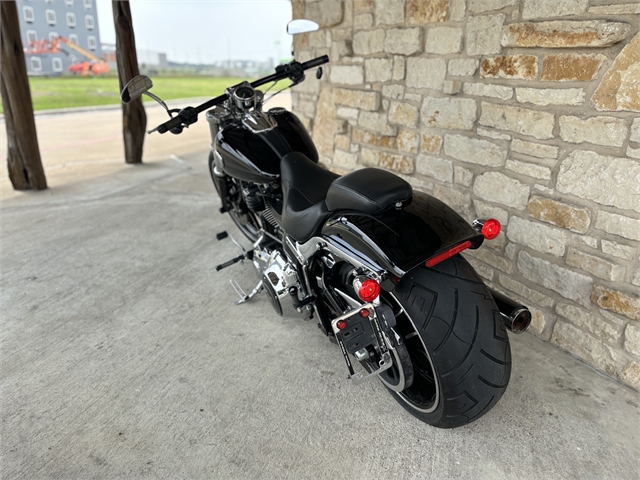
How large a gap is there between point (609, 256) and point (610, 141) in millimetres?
512

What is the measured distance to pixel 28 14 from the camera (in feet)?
67.6

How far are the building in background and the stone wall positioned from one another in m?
24.2

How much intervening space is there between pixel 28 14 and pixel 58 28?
1.60 metres

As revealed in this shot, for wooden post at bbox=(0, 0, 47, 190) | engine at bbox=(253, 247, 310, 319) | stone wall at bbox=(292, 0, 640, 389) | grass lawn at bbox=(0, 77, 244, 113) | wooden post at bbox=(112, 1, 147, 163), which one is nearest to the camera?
stone wall at bbox=(292, 0, 640, 389)

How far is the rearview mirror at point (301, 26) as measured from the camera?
2646mm

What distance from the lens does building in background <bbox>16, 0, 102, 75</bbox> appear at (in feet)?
68.0

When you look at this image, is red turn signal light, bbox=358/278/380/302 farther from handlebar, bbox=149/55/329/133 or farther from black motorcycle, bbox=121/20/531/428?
handlebar, bbox=149/55/329/133

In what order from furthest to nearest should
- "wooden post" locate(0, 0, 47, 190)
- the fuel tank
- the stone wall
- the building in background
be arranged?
the building in background → "wooden post" locate(0, 0, 47, 190) → the fuel tank → the stone wall

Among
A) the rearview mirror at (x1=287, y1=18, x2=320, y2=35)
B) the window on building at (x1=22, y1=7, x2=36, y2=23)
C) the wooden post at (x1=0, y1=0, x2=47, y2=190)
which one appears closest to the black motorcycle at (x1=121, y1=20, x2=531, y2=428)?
the rearview mirror at (x1=287, y1=18, x2=320, y2=35)

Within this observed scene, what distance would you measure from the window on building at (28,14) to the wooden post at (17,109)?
2100 centimetres

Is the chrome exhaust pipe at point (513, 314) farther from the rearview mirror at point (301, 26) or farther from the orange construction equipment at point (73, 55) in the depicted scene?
the orange construction equipment at point (73, 55)

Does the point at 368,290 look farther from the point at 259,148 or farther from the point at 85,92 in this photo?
the point at 85,92

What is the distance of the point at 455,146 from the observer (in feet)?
8.52

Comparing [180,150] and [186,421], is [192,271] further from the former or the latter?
[180,150]
